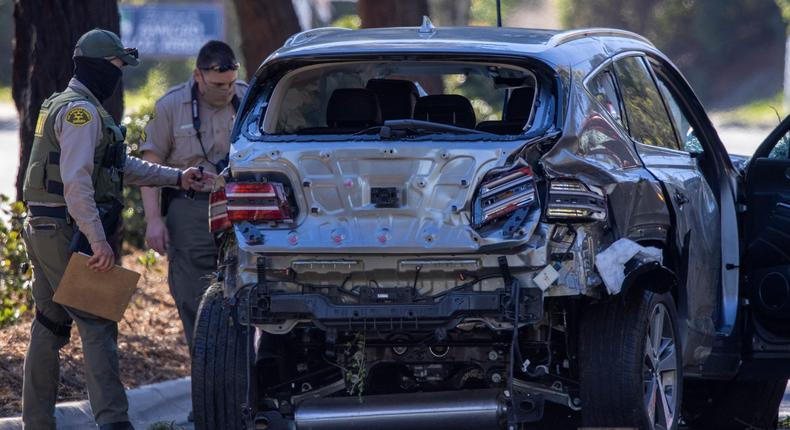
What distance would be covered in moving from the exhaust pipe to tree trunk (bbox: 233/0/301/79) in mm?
8344

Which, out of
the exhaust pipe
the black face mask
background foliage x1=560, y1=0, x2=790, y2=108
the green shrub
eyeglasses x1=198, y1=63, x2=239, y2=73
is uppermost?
background foliage x1=560, y1=0, x2=790, y2=108

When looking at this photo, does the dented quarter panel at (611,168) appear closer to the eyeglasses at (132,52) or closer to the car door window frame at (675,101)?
the car door window frame at (675,101)

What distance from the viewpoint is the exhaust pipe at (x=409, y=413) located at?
232 inches

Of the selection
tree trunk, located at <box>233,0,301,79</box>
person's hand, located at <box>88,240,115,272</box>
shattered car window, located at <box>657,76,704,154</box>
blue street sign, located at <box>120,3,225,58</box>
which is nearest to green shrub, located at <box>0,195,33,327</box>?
person's hand, located at <box>88,240,115,272</box>

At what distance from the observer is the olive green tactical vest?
6934mm

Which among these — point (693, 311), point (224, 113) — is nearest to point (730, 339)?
point (693, 311)

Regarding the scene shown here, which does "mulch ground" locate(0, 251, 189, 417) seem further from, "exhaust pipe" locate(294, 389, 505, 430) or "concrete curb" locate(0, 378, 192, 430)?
"exhaust pipe" locate(294, 389, 505, 430)

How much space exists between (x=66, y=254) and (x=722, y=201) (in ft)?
10.6

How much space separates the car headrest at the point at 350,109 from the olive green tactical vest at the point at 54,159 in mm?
1054

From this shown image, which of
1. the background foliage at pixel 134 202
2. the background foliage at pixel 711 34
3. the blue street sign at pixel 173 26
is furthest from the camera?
the background foliage at pixel 711 34

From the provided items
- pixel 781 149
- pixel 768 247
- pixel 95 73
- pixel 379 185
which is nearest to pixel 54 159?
pixel 95 73

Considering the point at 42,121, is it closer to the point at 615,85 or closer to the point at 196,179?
the point at 196,179

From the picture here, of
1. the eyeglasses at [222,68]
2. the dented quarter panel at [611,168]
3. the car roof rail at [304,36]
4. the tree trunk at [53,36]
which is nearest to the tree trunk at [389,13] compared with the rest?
the tree trunk at [53,36]

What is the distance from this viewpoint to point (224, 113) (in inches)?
330
